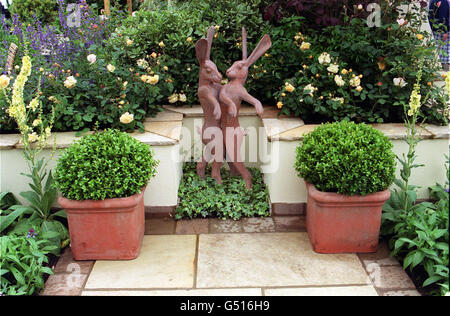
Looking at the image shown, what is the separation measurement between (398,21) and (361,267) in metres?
2.01

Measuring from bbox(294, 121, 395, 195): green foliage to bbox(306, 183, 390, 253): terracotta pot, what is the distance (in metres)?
0.05

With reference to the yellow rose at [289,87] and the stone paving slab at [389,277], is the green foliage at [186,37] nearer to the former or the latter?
the yellow rose at [289,87]

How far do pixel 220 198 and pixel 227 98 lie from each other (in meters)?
0.81

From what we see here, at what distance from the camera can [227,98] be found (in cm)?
357

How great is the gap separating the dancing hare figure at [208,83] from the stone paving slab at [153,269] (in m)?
0.98

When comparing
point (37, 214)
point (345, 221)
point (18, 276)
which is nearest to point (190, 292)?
point (18, 276)

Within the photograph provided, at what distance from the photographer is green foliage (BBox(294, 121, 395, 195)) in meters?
2.95

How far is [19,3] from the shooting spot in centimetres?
912

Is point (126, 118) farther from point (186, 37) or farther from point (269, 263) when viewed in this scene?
point (269, 263)

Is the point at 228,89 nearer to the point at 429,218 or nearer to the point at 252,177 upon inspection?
the point at 252,177

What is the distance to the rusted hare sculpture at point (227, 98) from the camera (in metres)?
3.56

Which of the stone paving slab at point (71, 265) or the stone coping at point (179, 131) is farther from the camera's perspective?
the stone coping at point (179, 131)

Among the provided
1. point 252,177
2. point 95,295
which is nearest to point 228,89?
point 252,177

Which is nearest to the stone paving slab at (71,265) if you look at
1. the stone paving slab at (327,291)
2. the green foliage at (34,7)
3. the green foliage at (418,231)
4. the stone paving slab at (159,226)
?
the stone paving slab at (159,226)
